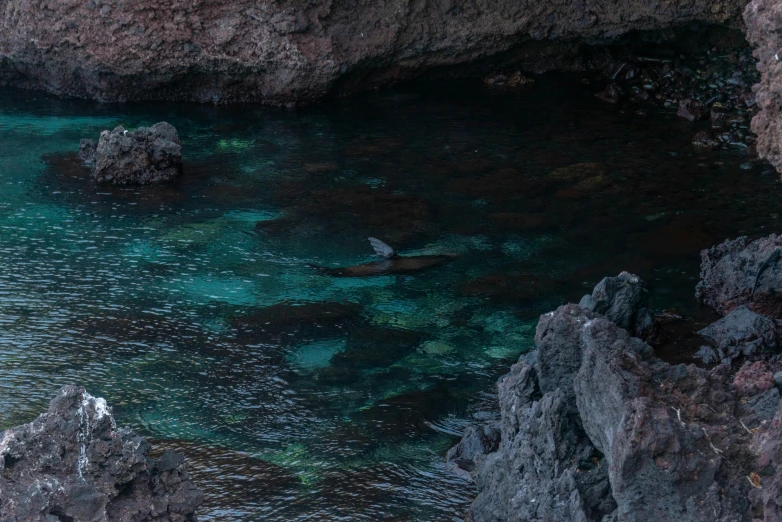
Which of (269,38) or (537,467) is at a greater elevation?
(269,38)

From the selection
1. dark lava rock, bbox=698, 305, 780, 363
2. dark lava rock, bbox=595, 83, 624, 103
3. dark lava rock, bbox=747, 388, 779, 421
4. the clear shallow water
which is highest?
dark lava rock, bbox=747, 388, 779, 421

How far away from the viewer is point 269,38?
12.4 metres

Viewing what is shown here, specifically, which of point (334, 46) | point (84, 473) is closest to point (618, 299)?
point (84, 473)

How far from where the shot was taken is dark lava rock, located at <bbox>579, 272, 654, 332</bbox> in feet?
21.4

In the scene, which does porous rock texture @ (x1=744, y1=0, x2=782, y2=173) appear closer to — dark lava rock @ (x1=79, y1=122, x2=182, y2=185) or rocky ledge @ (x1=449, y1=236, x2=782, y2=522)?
rocky ledge @ (x1=449, y1=236, x2=782, y2=522)

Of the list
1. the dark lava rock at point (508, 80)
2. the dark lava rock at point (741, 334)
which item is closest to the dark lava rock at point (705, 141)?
the dark lava rock at point (508, 80)

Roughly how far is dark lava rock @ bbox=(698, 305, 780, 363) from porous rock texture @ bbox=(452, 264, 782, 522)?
168cm

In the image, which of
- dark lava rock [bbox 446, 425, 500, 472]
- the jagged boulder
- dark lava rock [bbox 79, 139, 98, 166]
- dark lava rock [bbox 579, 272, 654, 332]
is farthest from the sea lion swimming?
the jagged boulder

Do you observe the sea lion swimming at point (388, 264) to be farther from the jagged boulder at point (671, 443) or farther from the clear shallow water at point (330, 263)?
the jagged boulder at point (671, 443)

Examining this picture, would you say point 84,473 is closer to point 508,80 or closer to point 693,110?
point 693,110

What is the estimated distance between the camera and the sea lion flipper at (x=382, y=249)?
834 cm

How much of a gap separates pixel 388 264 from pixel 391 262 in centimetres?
4

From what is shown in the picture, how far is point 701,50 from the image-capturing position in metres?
13.0

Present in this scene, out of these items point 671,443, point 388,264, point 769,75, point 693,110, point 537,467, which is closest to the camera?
point 671,443
